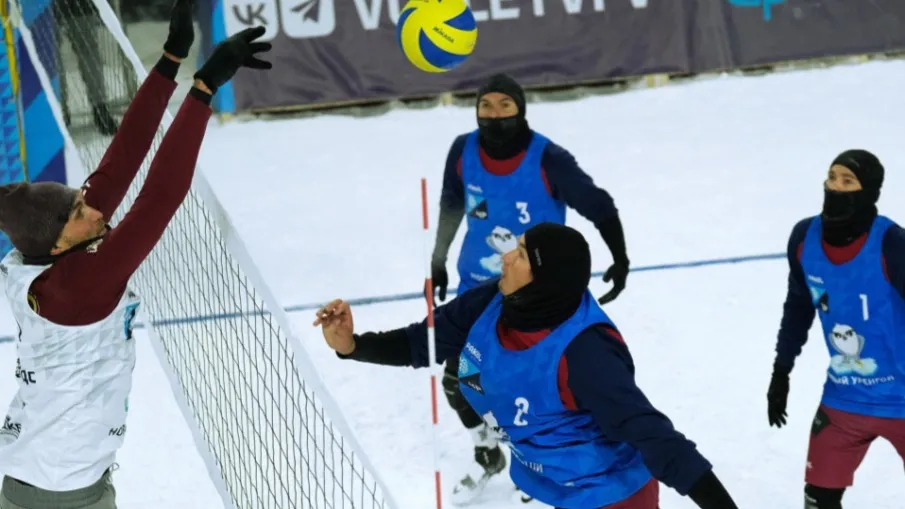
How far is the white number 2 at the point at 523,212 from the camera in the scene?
4.95 m

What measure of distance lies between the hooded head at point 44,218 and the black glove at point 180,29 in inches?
23.9

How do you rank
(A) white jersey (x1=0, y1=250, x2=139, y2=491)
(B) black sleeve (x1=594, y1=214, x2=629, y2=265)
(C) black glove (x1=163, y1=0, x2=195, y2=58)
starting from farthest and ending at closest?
(B) black sleeve (x1=594, y1=214, x2=629, y2=265), (C) black glove (x1=163, y1=0, x2=195, y2=58), (A) white jersey (x1=0, y1=250, x2=139, y2=491)

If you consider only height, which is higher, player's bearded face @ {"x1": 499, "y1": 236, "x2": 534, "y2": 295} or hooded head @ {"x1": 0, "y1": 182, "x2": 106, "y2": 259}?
hooded head @ {"x1": 0, "y1": 182, "x2": 106, "y2": 259}

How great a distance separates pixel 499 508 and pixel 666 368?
1453 millimetres

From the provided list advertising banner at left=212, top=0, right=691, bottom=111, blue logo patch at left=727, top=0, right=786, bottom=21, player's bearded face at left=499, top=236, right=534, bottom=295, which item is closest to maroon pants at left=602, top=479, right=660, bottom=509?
player's bearded face at left=499, top=236, right=534, bottom=295

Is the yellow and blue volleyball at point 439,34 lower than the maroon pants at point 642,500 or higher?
higher

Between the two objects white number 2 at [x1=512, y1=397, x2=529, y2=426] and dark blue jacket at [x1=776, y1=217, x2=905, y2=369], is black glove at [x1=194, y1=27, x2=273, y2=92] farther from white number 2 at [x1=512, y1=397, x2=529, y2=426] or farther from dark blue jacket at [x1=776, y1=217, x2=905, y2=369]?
dark blue jacket at [x1=776, y1=217, x2=905, y2=369]

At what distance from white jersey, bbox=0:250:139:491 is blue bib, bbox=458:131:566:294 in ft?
6.08

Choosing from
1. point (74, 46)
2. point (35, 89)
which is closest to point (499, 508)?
point (35, 89)

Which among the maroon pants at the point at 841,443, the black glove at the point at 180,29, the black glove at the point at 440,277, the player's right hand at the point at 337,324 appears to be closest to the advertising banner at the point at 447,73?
the black glove at the point at 440,277

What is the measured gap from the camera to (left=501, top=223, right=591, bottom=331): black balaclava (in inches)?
124

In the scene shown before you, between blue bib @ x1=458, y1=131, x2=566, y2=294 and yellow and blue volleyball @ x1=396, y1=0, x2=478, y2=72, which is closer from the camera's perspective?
blue bib @ x1=458, y1=131, x2=566, y2=294

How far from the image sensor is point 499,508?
196 inches

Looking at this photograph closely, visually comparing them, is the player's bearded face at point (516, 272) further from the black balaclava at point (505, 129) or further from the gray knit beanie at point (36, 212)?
the black balaclava at point (505, 129)
